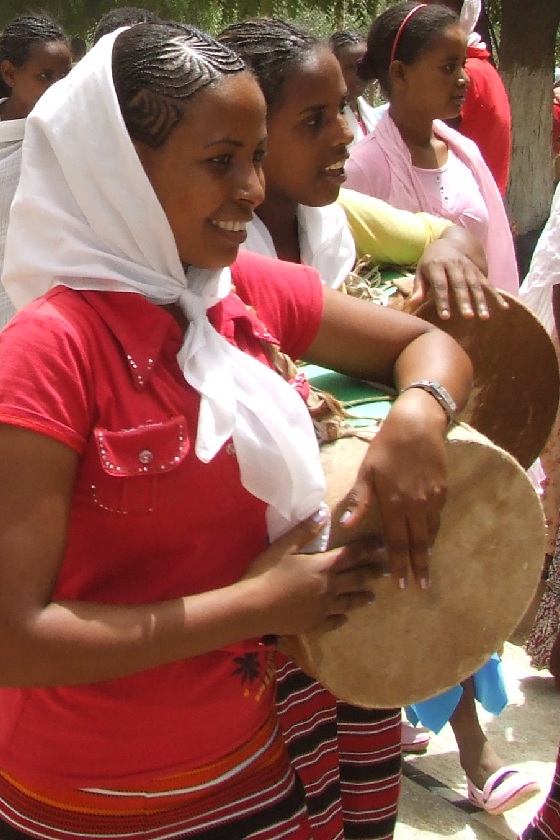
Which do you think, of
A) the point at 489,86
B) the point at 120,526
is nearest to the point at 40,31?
the point at 489,86

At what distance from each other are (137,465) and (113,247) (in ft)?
1.00

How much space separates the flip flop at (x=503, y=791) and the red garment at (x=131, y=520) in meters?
1.65

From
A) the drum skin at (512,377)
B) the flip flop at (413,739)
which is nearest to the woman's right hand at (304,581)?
the drum skin at (512,377)

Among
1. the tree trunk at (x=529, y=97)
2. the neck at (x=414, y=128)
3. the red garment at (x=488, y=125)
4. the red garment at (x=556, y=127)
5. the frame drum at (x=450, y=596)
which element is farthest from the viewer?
the red garment at (x=556, y=127)

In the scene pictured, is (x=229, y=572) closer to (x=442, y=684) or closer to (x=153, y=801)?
(x=153, y=801)

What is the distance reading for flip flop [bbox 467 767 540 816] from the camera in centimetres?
316

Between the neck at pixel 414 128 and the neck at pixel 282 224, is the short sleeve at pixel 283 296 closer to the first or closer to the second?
the neck at pixel 282 224

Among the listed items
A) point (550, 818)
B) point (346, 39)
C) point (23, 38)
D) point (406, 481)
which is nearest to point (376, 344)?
point (406, 481)

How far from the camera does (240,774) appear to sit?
1.75m

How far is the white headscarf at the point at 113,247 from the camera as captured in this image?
1.50 meters

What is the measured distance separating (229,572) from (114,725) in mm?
272

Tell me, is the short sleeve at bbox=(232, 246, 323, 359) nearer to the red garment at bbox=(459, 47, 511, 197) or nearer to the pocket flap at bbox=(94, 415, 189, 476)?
the pocket flap at bbox=(94, 415, 189, 476)

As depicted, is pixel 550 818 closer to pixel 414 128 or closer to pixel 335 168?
pixel 335 168

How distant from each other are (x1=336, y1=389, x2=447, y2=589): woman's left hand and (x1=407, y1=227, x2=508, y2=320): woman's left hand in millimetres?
492
